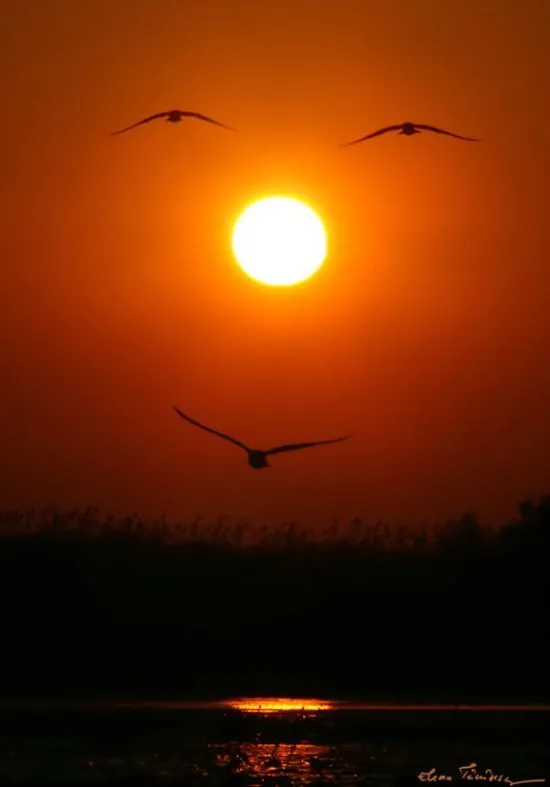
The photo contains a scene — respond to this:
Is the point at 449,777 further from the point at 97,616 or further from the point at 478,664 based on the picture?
the point at 97,616

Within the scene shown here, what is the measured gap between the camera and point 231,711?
33.0 m

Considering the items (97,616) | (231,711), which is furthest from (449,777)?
(97,616)

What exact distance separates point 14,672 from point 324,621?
5.44 metres
